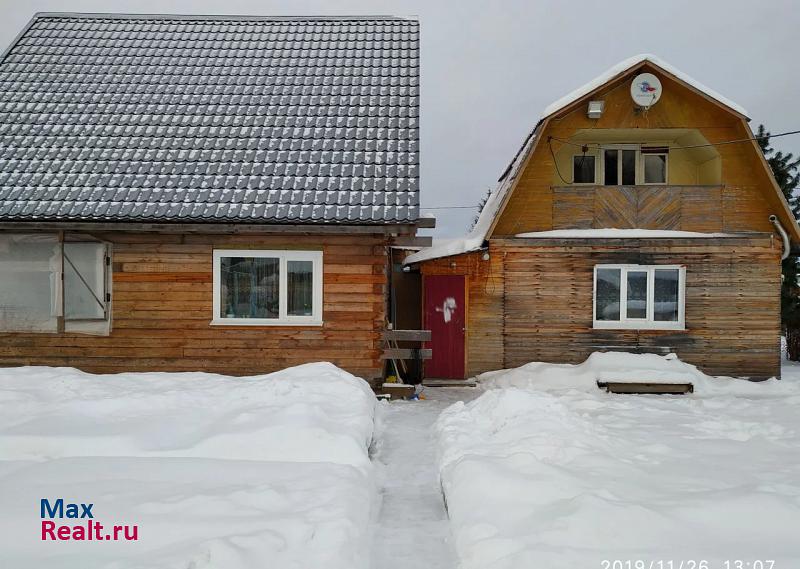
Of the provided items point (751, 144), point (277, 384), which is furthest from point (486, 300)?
point (751, 144)

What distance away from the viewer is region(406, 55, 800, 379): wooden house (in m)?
10.8

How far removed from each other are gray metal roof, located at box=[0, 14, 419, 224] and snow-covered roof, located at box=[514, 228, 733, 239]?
3347 mm

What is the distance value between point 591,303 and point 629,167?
3345 millimetres

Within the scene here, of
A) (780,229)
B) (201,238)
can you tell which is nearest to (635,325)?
(780,229)

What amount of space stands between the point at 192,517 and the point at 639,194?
10391 millimetres

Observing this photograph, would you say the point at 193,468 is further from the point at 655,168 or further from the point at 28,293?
the point at 655,168

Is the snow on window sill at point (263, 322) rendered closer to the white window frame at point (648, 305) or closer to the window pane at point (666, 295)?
the white window frame at point (648, 305)

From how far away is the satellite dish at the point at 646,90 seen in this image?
10609 mm

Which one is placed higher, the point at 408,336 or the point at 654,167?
the point at 654,167

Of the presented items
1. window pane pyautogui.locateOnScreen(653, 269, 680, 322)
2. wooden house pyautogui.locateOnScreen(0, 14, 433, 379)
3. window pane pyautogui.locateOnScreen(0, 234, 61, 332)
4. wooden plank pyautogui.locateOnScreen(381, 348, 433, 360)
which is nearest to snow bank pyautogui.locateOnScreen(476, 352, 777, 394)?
window pane pyautogui.locateOnScreen(653, 269, 680, 322)

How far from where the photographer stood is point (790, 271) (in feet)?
50.5

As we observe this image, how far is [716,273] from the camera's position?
10.9 m

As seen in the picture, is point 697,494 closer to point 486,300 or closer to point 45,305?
point 486,300

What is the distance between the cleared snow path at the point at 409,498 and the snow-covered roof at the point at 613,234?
4.76 m
